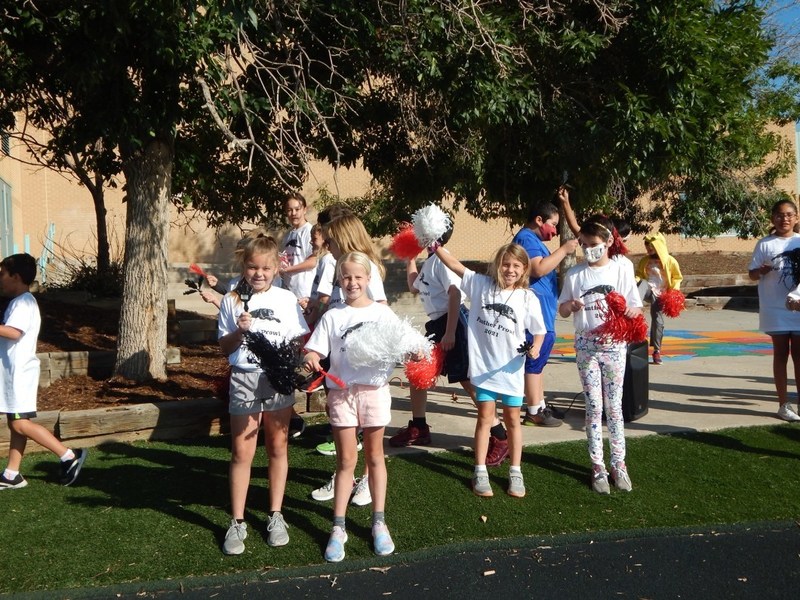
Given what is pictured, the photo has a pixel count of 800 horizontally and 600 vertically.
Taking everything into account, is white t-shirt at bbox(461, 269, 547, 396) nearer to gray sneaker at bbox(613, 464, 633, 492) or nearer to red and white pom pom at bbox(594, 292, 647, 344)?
red and white pom pom at bbox(594, 292, 647, 344)

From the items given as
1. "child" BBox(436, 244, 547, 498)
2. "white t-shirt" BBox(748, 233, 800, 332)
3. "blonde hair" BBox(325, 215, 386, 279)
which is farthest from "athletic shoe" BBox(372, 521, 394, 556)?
"white t-shirt" BBox(748, 233, 800, 332)

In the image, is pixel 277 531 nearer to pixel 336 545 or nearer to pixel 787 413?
pixel 336 545

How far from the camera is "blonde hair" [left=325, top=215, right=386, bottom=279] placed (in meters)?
4.95

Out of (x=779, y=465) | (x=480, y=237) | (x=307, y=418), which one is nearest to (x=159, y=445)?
(x=307, y=418)

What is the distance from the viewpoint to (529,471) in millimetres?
5562

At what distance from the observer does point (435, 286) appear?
593cm

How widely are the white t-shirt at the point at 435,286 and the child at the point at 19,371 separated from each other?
2.61 metres

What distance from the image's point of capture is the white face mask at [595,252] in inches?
209

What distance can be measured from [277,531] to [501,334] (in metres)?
1.78

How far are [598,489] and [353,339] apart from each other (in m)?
2.02

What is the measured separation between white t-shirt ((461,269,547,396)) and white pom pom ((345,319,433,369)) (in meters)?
0.93

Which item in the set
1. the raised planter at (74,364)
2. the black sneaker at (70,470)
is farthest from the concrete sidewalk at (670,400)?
the raised planter at (74,364)

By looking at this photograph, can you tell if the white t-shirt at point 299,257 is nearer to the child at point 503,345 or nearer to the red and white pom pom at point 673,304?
the child at point 503,345

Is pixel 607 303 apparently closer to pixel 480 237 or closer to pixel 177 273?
pixel 177 273
